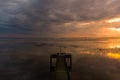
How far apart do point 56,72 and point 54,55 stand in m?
3.99

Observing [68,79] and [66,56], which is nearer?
[68,79]

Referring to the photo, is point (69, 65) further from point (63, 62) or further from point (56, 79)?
point (56, 79)

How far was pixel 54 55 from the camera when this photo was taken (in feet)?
154

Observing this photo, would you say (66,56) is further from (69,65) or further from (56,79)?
(56,79)

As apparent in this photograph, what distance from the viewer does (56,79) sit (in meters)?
43.3

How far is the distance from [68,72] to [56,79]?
10.3 feet

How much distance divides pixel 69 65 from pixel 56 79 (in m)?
4.64

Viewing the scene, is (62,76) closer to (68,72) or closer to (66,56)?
(68,72)

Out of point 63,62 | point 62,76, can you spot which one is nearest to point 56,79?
point 62,76

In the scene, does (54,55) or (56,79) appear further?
(54,55)

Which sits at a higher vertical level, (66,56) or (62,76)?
(66,56)

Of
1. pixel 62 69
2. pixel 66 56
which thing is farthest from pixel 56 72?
pixel 66 56

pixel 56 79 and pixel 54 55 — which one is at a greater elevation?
pixel 54 55

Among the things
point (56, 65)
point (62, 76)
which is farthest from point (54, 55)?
point (62, 76)
